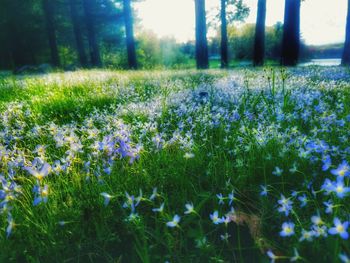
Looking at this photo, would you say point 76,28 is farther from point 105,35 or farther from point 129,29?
point 105,35

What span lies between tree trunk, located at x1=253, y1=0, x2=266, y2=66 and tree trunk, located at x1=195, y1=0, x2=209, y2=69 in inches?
132

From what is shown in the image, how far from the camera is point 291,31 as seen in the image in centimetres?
1608

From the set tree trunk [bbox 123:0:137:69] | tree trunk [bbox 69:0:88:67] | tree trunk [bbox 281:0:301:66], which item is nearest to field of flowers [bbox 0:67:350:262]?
tree trunk [bbox 281:0:301:66]

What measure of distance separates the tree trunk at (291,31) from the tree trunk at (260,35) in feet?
5.40

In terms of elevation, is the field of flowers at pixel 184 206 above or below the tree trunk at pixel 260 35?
below

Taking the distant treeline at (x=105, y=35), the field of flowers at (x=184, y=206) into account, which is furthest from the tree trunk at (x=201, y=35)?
the field of flowers at (x=184, y=206)

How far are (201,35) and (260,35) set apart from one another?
4223mm

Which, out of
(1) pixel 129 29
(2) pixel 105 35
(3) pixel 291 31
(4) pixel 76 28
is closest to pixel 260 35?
(3) pixel 291 31

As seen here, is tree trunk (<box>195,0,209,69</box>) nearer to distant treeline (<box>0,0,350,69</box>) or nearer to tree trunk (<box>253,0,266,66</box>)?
distant treeline (<box>0,0,350,69</box>)

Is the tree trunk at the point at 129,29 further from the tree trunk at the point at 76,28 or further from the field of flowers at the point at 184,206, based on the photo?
the field of flowers at the point at 184,206

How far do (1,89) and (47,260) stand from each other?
23.4 feet

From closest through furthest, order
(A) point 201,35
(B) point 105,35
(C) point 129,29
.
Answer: (A) point 201,35, (C) point 129,29, (B) point 105,35

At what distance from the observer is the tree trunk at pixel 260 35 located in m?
17.1

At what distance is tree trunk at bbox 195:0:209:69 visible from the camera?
15867 mm
